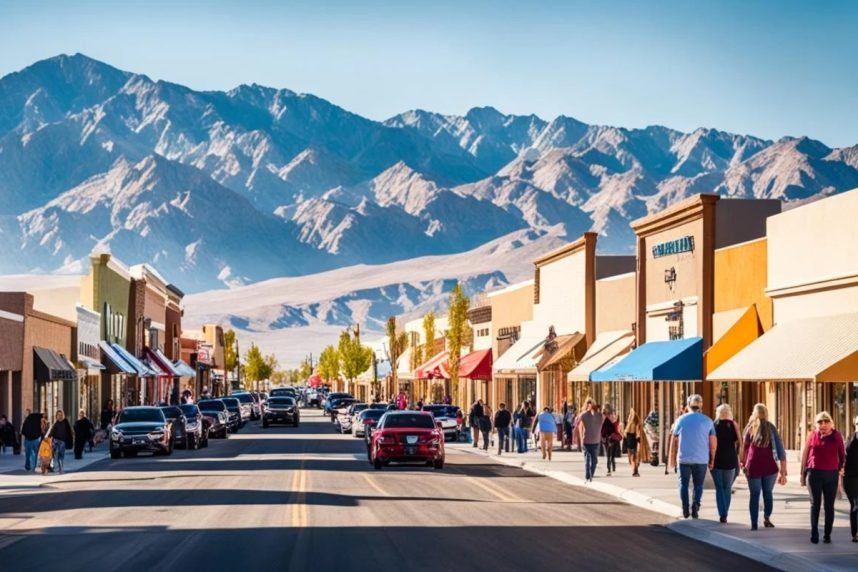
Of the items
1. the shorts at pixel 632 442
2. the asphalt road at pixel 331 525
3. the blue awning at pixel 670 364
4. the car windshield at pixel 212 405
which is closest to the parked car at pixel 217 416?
the car windshield at pixel 212 405

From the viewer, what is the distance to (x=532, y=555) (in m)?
19.0

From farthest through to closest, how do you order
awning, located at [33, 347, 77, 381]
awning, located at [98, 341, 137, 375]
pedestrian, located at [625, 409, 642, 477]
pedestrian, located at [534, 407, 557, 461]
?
awning, located at [98, 341, 137, 375] → awning, located at [33, 347, 77, 381] → pedestrian, located at [534, 407, 557, 461] → pedestrian, located at [625, 409, 642, 477]

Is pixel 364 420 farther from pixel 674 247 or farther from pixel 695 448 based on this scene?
pixel 695 448

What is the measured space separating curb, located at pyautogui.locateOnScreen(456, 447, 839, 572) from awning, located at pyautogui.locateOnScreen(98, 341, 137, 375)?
145 feet

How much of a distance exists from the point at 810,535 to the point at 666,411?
22.7 metres

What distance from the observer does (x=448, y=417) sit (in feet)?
210

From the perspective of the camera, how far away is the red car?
39.5 metres

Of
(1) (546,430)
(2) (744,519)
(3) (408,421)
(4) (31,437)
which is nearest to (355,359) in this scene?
(1) (546,430)

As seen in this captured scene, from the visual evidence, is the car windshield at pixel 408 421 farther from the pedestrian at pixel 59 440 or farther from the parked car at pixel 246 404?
the parked car at pixel 246 404

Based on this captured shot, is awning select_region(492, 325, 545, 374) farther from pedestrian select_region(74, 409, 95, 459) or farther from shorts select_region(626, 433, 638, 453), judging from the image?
shorts select_region(626, 433, 638, 453)

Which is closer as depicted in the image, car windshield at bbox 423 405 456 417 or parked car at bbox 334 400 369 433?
car windshield at bbox 423 405 456 417

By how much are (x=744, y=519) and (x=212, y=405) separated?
153 feet

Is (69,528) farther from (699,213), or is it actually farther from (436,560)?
(699,213)

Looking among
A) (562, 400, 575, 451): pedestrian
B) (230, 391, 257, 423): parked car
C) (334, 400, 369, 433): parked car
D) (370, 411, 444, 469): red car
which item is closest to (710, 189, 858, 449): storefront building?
(370, 411, 444, 469): red car
